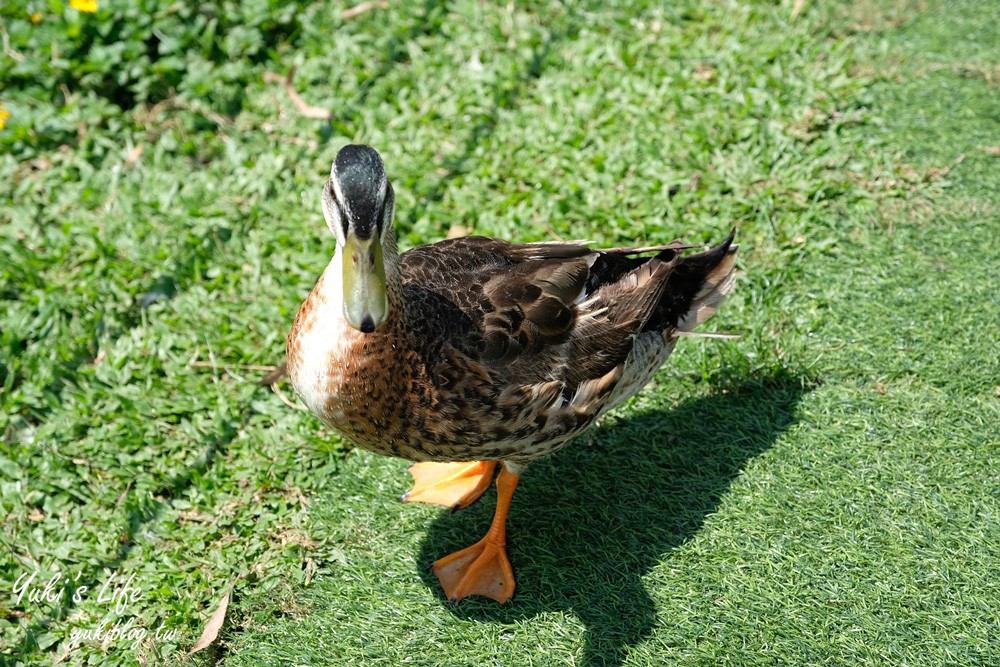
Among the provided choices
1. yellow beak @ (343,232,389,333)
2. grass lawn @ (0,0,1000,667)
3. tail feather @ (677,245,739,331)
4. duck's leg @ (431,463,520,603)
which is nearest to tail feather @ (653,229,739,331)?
tail feather @ (677,245,739,331)

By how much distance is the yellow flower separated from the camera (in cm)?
548

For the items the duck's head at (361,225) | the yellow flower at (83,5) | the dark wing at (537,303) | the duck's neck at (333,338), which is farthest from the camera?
the yellow flower at (83,5)

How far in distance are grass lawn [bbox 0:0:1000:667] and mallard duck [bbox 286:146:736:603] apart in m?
0.40

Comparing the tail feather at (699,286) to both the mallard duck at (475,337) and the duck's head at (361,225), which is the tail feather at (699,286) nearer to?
the mallard duck at (475,337)

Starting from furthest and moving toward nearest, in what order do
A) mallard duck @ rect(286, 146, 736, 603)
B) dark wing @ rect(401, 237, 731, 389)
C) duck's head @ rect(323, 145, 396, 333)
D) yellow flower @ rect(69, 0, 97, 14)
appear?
yellow flower @ rect(69, 0, 97, 14) < dark wing @ rect(401, 237, 731, 389) < mallard duck @ rect(286, 146, 736, 603) < duck's head @ rect(323, 145, 396, 333)

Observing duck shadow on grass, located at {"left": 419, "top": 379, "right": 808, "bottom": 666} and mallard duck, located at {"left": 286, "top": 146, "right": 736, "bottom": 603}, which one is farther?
duck shadow on grass, located at {"left": 419, "top": 379, "right": 808, "bottom": 666}

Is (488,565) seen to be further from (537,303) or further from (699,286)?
(699,286)

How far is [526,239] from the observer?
182 inches

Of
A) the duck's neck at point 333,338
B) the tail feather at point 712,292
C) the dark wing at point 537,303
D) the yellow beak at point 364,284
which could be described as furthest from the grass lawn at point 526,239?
the yellow beak at point 364,284

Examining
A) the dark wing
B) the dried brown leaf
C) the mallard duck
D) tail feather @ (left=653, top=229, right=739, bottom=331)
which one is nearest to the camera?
the mallard duck

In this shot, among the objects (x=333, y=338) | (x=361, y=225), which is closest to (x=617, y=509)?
(x=333, y=338)

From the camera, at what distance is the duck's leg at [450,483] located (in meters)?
3.69

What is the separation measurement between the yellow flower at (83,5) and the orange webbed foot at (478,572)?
13.7 ft

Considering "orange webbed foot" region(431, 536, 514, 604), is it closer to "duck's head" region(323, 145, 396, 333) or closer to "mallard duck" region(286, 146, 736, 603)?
"mallard duck" region(286, 146, 736, 603)
